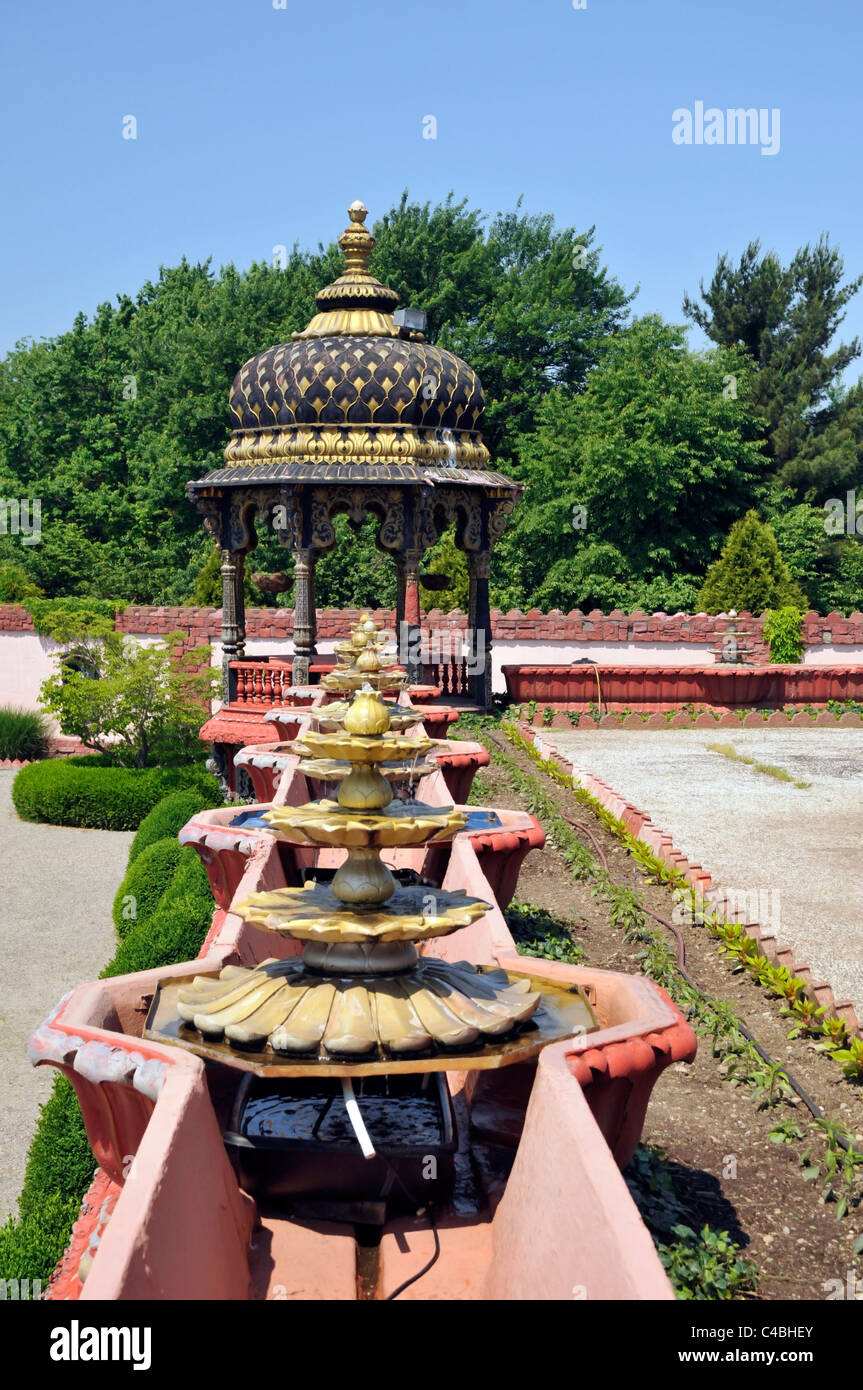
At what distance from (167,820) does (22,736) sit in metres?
10.6

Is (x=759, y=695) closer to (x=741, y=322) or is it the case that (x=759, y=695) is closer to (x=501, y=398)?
(x=501, y=398)

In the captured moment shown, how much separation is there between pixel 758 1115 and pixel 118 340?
151 feet

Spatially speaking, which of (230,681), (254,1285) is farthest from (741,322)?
(254,1285)

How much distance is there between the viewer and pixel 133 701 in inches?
854

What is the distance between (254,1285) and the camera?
4203 mm

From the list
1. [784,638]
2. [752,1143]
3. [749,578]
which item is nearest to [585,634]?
[784,638]

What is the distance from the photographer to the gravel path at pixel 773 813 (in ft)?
34.6

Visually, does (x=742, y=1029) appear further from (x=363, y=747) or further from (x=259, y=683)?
(x=259, y=683)

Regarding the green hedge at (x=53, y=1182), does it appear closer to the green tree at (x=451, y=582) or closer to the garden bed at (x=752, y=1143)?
the garden bed at (x=752, y=1143)

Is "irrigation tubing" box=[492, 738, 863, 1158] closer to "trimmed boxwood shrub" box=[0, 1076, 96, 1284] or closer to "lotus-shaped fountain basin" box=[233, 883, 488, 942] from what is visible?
"lotus-shaped fountain basin" box=[233, 883, 488, 942]

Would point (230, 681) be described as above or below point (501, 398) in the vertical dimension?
below

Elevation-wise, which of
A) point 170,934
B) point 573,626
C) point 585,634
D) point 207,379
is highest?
point 207,379

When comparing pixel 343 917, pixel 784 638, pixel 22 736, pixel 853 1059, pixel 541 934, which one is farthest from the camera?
pixel 784 638

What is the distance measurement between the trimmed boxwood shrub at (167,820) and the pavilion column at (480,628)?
5.85 m
